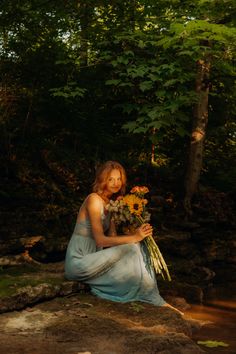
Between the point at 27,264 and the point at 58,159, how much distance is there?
4491 millimetres

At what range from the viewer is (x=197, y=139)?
9992mm

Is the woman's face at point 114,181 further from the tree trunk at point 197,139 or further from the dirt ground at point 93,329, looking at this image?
the tree trunk at point 197,139

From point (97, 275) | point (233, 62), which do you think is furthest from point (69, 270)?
point (233, 62)

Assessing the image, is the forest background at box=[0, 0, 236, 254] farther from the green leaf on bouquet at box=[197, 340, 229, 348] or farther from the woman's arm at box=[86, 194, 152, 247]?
the green leaf on bouquet at box=[197, 340, 229, 348]

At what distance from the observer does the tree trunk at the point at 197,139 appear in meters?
9.78

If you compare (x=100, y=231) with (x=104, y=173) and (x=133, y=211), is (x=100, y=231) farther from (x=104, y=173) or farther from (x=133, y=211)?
(x=104, y=173)

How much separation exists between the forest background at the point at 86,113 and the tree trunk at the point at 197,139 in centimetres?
2

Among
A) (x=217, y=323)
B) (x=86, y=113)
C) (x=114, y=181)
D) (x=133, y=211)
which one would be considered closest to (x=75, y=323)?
(x=133, y=211)

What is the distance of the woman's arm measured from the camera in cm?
482

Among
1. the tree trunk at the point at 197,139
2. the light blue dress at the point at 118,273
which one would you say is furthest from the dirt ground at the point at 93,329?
the tree trunk at the point at 197,139

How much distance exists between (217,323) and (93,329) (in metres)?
1.92

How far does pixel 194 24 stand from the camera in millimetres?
6211

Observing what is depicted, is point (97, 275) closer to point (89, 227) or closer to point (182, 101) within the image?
point (89, 227)

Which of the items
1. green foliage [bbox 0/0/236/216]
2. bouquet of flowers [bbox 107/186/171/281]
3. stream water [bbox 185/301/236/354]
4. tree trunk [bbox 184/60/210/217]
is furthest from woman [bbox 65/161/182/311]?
tree trunk [bbox 184/60/210/217]
